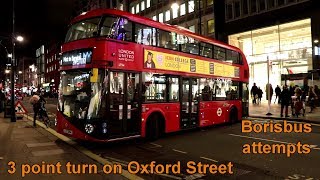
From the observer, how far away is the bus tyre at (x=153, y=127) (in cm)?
1223

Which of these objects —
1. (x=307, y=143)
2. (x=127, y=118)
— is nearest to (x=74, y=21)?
(x=127, y=118)

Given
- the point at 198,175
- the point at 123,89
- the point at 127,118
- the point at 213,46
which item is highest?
the point at 213,46

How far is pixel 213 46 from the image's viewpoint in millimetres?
16281

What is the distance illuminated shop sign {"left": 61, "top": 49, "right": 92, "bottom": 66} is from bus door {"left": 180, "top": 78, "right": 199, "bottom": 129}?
15.1 feet

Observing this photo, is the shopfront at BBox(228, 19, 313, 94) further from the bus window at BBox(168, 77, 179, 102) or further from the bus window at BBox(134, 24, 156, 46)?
the bus window at BBox(134, 24, 156, 46)

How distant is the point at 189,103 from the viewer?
565 inches

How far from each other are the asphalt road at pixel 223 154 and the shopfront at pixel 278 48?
16510 millimetres

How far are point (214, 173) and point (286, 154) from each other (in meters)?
3.26

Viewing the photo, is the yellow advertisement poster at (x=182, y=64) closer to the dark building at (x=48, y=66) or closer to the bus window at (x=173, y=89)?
the bus window at (x=173, y=89)

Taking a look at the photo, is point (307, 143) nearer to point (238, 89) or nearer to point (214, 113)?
point (214, 113)

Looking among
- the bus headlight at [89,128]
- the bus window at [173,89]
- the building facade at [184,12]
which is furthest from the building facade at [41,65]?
the bus headlight at [89,128]

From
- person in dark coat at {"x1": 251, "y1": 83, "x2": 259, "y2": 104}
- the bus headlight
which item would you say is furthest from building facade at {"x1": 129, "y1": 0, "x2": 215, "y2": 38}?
the bus headlight

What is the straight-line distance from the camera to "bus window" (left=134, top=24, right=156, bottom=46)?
11735 mm

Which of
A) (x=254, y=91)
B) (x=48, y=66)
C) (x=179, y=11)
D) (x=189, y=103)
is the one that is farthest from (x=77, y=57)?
(x=48, y=66)
